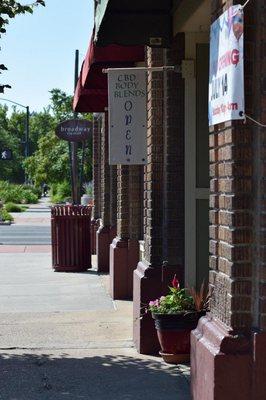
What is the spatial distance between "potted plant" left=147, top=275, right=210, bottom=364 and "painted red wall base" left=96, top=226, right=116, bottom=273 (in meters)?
7.47

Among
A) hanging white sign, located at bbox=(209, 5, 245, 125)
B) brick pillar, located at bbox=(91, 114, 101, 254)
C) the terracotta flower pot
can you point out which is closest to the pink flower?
the terracotta flower pot

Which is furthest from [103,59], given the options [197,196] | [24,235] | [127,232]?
[24,235]

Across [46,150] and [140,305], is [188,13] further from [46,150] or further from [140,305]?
[46,150]

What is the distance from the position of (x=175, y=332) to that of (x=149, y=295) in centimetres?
89

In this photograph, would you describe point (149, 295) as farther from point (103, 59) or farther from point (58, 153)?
point (58, 153)

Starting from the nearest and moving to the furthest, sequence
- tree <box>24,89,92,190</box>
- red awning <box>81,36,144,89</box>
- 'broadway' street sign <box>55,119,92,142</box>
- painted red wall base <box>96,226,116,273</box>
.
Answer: red awning <box>81,36,144,89</box>, painted red wall base <box>96,226,116,273</box>, 'broadway' street sign <box>55,119,92,142</box>, tree <box>24,89,92,190</box>

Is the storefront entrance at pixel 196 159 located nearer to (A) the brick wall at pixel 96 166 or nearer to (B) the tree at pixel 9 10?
(B) the tree at pixel 9 10

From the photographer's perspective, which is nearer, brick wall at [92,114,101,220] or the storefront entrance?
the storefront entrance

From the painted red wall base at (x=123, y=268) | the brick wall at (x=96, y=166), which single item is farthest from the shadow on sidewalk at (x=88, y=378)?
the brick wall at (x=96, y=166)

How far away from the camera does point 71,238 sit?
48.6 feet

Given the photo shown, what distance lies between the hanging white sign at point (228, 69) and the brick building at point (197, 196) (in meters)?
0.11

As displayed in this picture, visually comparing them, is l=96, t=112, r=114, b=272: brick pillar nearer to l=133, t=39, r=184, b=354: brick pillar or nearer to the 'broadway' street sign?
the 'broadway' street sign

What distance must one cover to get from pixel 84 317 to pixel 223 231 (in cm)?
554

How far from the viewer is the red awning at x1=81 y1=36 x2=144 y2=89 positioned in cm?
839
